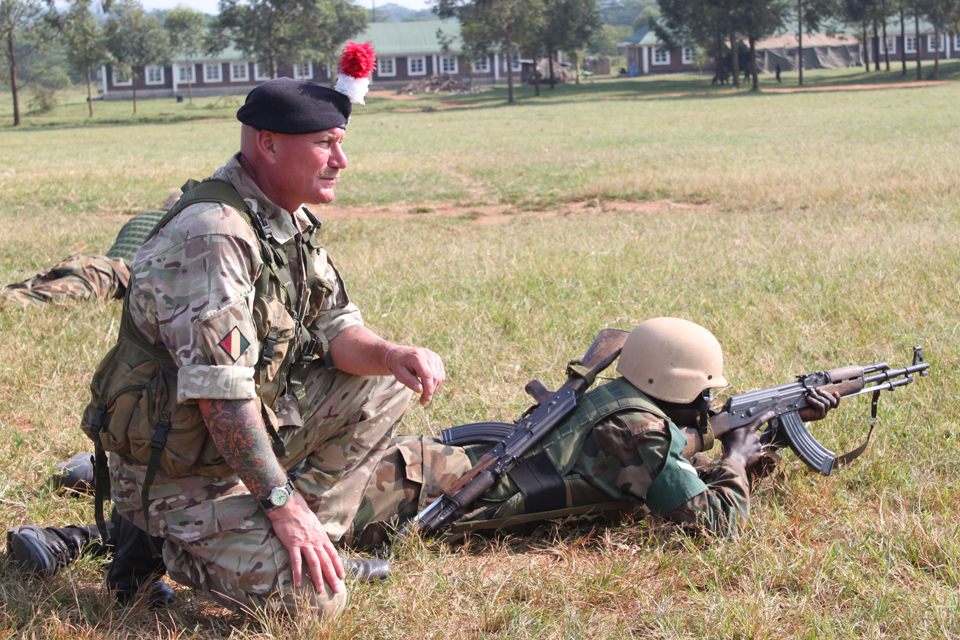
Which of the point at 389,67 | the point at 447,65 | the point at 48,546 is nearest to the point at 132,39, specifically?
the point at 389,67

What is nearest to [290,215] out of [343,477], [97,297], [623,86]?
[343,477]

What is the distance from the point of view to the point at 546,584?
3029 mm

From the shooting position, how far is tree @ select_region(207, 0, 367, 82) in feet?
168

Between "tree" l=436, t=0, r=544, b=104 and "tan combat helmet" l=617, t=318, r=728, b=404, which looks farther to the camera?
"tree" l=436, t=0, r=544, b=104

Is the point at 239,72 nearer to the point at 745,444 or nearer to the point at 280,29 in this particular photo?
the point at 280,29

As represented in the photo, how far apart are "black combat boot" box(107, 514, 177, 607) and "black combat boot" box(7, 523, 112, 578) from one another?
0.19 m

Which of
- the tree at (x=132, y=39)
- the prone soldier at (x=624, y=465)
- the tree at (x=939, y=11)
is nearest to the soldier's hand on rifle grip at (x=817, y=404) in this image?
the prone soldier at (x=624, y=465)

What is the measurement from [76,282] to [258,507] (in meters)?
4.57

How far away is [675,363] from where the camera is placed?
3.41 metres

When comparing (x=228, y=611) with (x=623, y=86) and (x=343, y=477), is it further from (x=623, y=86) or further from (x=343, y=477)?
(x=623, y=86)

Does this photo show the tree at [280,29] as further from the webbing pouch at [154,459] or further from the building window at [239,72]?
the webbing pouch at [154,459]

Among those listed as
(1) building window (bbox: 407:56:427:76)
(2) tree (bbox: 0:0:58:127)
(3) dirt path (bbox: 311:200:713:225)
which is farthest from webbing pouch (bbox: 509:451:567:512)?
(1) building window (bbox: 407:56:427:76)

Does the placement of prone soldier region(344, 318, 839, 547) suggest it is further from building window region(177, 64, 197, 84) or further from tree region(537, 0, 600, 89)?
building window region(177, 64, 197, 84)

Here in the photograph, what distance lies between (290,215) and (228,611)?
138 cm
